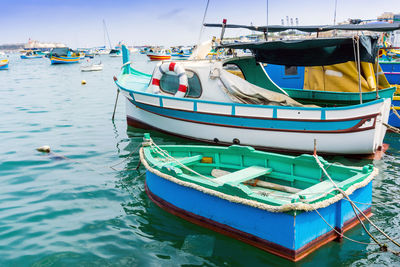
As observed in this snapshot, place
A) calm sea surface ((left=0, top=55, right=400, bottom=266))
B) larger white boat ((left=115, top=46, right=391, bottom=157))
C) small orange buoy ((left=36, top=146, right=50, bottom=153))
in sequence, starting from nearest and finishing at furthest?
calm sea surface ((left=0, top=55, right=400, bottom=266)), larger white boat ((left=115, top=46, right=391, bottom=157)), small orange buoy ((left=36, top=146, right=50, bottom=153))

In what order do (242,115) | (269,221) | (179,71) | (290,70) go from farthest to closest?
(290,70) < (179,71) < (242,115) < (269,221)

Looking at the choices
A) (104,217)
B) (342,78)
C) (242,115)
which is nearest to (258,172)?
(104,217)

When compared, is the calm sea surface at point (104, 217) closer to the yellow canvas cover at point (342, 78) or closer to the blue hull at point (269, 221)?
the blue hull at point (269, 221)

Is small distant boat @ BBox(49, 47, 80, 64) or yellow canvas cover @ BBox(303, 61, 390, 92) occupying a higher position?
small distant boat @ BBox(49, 47, 80, 64)

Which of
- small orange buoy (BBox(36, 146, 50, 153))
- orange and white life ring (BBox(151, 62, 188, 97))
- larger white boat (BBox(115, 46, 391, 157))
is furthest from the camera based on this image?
small orange buoy (BBox(36, 146, 50, 153))

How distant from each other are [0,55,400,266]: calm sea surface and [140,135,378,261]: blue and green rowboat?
22cm

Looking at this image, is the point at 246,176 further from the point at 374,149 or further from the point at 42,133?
the point at 42,133

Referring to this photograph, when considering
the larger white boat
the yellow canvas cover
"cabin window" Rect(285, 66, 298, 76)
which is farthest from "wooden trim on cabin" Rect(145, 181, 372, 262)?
"cabin window" Rect(285, 66, 298, 76)

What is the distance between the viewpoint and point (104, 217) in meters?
7.14

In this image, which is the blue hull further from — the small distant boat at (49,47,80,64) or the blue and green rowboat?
the small distant boat at (49,47,80,64)

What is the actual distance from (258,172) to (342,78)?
7.57 meters

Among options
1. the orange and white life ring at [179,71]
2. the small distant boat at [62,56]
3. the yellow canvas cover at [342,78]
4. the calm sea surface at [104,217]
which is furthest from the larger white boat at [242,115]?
the small distant boat at [62,56]

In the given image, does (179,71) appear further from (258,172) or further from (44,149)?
(258,172)

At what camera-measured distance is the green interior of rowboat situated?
570 centimetres
